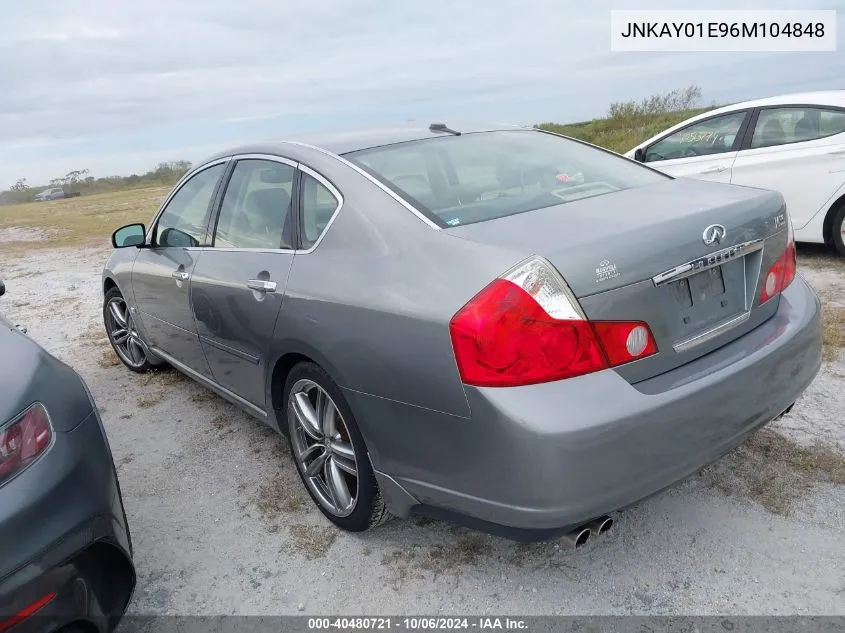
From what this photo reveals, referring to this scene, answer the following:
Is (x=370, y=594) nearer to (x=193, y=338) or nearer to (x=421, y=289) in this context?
(x=421, y=289)

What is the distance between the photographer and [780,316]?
2625mm

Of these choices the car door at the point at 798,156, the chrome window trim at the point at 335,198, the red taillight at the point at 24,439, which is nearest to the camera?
the red taillight at the point at 24,439

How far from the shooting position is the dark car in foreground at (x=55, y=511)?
1.87m

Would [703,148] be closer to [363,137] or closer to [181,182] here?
[363,137]

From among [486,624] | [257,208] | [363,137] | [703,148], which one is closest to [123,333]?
[257,208]

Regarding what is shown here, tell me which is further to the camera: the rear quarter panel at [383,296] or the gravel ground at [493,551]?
the gravel ground at [493,551]

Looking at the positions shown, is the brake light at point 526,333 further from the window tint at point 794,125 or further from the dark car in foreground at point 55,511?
the window tint at point 794,125

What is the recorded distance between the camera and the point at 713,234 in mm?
2309

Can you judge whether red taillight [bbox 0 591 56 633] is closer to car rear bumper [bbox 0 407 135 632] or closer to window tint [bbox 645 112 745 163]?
car rear bumper [bbox 0 407 135 632]

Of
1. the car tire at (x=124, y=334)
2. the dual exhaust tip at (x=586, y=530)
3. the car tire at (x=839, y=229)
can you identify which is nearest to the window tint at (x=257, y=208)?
the dual exhaust tip at (x=586, y=530)

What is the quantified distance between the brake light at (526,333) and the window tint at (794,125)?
5551mm

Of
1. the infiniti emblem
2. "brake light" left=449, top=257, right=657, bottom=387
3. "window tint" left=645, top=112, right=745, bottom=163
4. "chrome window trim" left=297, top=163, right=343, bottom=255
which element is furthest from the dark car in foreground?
"window tint" left=645, top=112, right=745, bottom=163

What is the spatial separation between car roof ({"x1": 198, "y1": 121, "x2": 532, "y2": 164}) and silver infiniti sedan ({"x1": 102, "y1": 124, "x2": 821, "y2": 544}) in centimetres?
2

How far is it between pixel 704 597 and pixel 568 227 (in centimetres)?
130
